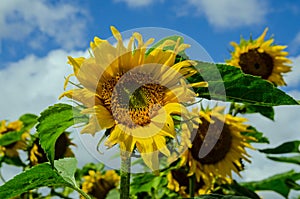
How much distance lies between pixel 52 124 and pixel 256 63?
2.56m

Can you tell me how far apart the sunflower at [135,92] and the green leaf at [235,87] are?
0.08ft

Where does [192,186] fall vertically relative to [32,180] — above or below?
above

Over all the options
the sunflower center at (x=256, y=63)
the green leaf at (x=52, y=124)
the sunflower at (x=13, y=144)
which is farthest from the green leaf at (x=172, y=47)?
the sunflower at (x=13, y=144)

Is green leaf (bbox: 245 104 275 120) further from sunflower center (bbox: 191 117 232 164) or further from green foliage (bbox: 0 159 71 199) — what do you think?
green foliage (bbox: 0 159 71 199)

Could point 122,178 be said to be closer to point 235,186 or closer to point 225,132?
point 235,186

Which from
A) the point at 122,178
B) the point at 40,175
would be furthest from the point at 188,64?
the point at 40,175

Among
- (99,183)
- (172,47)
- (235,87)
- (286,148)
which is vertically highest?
(99,183)

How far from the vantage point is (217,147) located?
2.71m

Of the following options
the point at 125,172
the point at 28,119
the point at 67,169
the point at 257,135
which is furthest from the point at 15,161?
the point at 125,172

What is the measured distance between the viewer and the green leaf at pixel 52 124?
44.6 inches

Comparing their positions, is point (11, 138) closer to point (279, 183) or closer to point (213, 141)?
point (213, 141)

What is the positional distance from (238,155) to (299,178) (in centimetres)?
38

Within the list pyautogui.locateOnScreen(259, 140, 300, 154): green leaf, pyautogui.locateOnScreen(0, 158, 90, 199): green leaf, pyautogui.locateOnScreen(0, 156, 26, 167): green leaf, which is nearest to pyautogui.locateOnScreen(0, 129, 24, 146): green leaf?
pyautogui.locateOnScreen(0, 156, 26, 167): green leaf

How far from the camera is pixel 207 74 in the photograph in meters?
1.22
